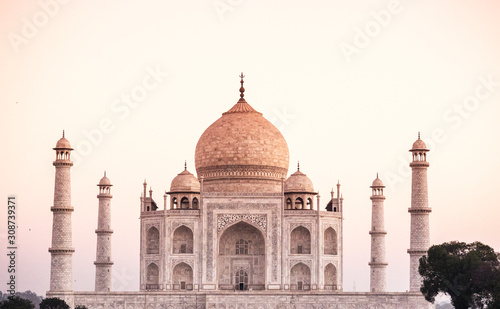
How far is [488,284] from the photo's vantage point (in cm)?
4116

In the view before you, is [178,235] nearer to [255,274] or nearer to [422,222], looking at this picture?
A: [255,274]

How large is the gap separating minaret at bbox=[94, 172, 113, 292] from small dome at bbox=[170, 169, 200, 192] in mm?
4247

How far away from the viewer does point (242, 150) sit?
2094 inches

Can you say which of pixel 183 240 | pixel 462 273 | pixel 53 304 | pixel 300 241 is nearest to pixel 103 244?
pixel 183 240

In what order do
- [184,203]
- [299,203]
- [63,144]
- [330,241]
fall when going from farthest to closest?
[299,203], [184,203], [330,241], [63,144]

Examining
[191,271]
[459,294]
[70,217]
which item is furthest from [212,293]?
[459,294]

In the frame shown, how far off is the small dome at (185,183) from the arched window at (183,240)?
2.02 m

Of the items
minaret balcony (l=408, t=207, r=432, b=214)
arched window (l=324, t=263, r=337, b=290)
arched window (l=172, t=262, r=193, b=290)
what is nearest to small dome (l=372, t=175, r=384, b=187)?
arched window (l=324, t=263, r=337, b=290)

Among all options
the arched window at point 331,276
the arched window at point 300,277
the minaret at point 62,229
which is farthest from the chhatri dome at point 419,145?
the minaret at point 62,229

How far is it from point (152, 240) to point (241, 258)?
430 cm

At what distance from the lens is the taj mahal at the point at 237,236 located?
47312mm

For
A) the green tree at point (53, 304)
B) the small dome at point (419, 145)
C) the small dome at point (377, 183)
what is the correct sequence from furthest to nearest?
the small dome at point (377, 183) → the small dome at point (419, 145) → the green tree at point (53, 304)

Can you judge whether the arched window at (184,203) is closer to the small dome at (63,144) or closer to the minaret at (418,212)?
the small dome at (63,144)

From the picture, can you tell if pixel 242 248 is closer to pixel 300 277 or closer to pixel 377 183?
pixel 300 277
